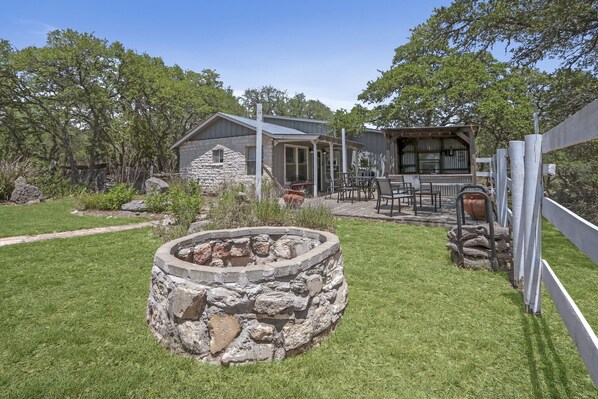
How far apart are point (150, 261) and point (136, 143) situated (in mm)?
15608

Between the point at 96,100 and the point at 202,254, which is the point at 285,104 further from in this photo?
the point at 202,254

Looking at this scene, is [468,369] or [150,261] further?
[150,261]

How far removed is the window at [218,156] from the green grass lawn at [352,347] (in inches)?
448

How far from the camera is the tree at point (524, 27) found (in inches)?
260

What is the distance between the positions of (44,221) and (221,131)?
8.55 m

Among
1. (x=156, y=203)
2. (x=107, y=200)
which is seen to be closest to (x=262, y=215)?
(x=156, y=203)

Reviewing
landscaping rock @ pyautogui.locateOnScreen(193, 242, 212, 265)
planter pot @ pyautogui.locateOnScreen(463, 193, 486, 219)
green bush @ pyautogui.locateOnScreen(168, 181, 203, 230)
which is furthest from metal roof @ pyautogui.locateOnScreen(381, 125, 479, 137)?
landscaping rock @ pyautogui.locateOnScreen(193, 242, 212, 265)

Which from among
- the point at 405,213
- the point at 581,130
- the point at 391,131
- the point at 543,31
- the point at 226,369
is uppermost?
the point at 543,31

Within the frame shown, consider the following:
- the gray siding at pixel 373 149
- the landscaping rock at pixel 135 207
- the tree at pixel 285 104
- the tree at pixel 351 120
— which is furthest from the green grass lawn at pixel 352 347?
the tree at pixel 285 104

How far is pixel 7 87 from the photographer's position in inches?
585

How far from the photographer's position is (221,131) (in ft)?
49.3

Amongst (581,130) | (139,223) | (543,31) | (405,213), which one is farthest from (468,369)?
(543,31)

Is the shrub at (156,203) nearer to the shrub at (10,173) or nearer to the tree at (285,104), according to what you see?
the shrub at (10,173)

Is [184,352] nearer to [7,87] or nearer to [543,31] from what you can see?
[543,31]
